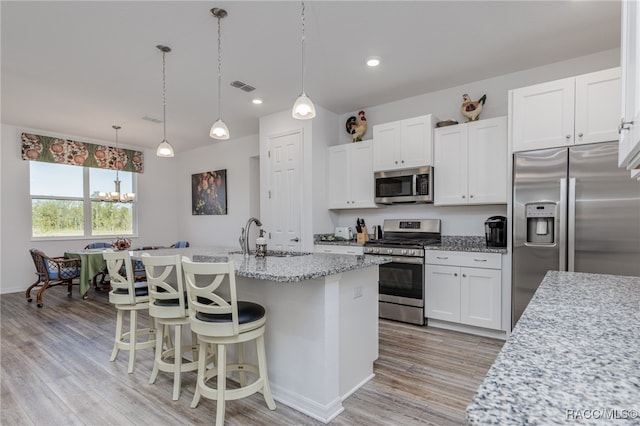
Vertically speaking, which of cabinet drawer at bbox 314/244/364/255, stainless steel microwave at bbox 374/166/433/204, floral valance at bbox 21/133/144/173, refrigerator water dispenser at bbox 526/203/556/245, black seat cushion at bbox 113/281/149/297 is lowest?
black seat cushion at bbox 113/281/149/297

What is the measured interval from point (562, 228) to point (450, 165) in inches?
52.1

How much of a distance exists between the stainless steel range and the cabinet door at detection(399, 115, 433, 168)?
791 millimetres

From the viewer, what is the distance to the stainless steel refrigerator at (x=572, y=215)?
2.64m

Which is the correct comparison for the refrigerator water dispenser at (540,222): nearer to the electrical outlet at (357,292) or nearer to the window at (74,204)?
the electrical outlet at (357,292)

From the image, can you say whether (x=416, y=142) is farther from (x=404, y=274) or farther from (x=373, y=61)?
(x=404, y=274)

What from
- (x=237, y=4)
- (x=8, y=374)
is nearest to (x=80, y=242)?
(x=8, y=374)

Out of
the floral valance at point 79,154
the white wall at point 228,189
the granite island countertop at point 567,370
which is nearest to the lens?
the granite island countertop at point 567,370

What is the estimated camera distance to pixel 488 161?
11.7ft

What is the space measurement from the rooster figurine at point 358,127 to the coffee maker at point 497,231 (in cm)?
209

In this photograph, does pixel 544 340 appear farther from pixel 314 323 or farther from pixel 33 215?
pixel 33 215

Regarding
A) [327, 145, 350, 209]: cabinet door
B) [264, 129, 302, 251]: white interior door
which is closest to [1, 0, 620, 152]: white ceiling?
[264, 129, 302, 251]: white interior door

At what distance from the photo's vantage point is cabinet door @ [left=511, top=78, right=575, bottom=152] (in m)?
2.91

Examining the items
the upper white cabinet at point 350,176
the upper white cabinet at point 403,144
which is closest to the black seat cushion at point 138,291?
the upper white cabinet at point 350,176

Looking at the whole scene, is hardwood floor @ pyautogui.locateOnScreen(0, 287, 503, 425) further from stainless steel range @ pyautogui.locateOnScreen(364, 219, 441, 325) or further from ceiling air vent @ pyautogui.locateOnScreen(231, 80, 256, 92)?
ceiling air vent @ pyautogui.locateOnScreen(231, 80, 256, 92)
